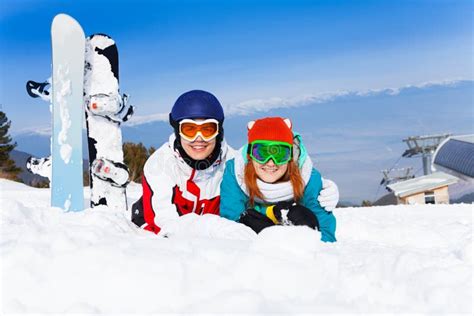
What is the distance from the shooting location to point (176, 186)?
12.5 feet

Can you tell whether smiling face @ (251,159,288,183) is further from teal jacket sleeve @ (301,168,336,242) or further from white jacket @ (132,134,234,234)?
white jacket @ (132,134,234,234)

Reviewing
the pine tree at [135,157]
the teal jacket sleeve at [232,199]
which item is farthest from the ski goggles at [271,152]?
the pine tree at [135,157]

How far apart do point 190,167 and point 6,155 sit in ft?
64.3

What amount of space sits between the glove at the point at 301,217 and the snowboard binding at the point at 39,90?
11.8ft

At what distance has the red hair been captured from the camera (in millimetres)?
3494

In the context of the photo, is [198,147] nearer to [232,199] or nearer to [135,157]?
[232,199]

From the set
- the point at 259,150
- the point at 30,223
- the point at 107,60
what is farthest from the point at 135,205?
the point at 107,60

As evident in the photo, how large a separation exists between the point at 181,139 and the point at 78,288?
6.47 ft

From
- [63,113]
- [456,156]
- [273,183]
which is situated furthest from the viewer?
[456,156]

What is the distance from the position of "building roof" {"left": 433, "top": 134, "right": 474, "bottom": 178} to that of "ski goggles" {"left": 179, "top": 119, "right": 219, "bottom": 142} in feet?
69.9

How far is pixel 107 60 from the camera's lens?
19.7 ft

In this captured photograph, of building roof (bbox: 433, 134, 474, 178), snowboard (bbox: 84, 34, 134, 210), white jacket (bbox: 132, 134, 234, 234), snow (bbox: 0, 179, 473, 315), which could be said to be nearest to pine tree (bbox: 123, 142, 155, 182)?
snowboard (bbox: 84, 34, 134, 210)

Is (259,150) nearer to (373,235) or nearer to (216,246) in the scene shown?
(216,246)

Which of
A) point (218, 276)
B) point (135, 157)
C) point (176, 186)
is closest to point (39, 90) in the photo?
point (176, 186)
